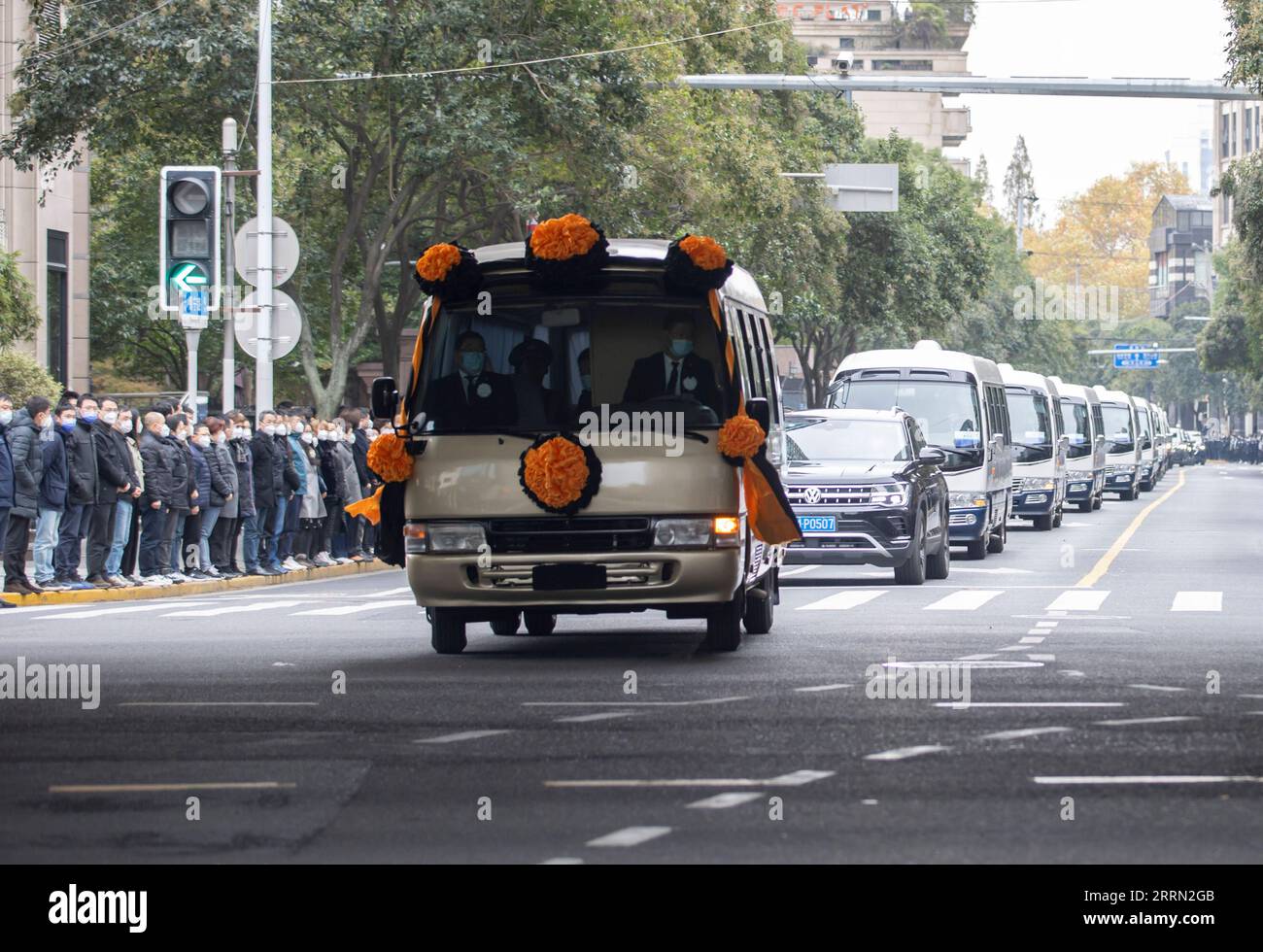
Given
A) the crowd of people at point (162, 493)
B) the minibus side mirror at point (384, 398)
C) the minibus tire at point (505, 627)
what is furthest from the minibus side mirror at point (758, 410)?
the crowd of people at point (162, 493)

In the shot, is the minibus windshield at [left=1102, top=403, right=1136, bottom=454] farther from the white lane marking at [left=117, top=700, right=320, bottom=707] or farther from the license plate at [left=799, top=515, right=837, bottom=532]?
the white lane marking at [left=117, top=700, right=320, bottom=707]

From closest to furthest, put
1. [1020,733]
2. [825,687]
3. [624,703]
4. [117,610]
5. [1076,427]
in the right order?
1. [1020,733]
2. [624,703]
3. [825,687]
4. [117,610]
5. [1076,427]

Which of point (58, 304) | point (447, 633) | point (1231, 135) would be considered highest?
point (1231, 135)

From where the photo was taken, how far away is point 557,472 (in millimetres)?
13953

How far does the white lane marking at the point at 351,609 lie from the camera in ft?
67.7

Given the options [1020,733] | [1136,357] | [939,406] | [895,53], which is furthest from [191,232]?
[895,53]

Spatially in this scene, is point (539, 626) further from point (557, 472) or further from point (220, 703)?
point (220, 703)

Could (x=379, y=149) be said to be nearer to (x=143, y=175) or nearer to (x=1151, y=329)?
(x=143, y=175)

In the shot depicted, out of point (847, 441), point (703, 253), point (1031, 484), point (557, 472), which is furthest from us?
point (1031, 484)

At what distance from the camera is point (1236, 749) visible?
402 inches

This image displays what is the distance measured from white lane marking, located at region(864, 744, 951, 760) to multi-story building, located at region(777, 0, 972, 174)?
143 meters

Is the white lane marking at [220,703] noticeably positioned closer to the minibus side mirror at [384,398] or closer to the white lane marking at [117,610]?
the minibus side mirror at [384,398]

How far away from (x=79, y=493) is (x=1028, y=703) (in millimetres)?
12569

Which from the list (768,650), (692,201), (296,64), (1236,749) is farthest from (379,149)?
(1236,749)
